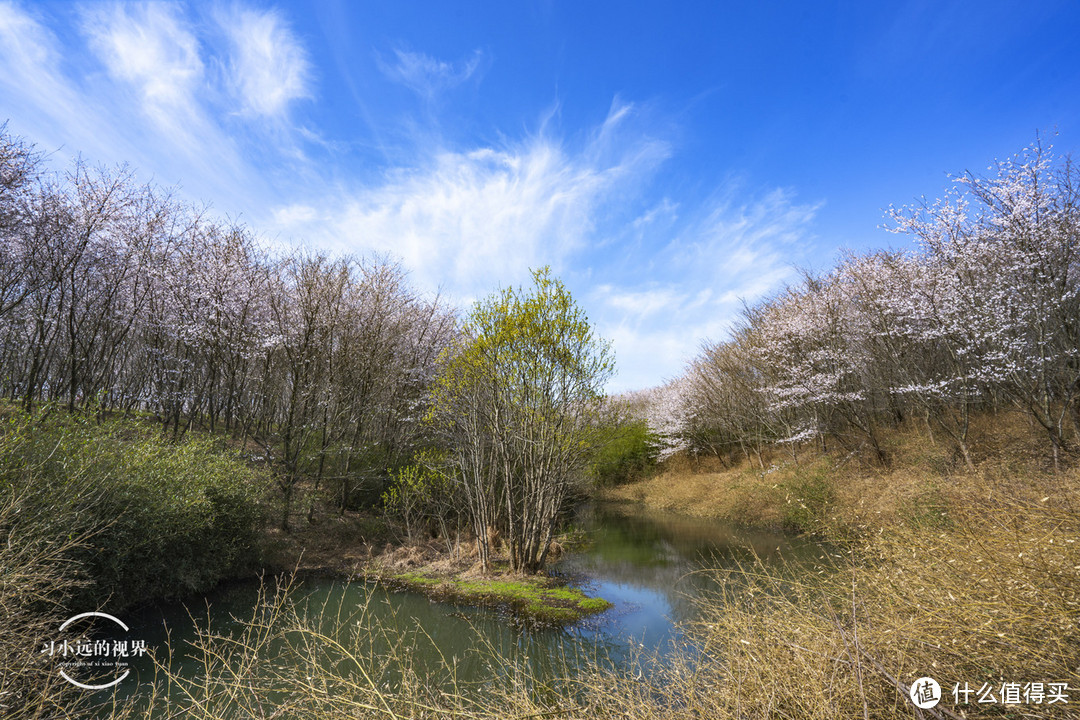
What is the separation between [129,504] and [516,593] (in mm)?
6677

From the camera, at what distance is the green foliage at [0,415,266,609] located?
250 inches

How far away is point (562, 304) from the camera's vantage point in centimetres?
1031

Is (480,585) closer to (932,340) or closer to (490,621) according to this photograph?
(490,621)

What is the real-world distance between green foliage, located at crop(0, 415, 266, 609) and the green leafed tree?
16.2 feet

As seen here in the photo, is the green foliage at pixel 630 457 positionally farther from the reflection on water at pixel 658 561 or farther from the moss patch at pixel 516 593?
the moss patch at pixel 516 593

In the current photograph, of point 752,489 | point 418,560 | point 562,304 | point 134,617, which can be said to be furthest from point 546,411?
point 752,489

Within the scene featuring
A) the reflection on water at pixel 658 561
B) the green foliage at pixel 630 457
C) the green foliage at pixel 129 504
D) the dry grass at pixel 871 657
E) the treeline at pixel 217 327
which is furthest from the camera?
the green foliage at pixel 630 457

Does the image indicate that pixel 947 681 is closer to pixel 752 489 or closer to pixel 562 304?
pixel 562 304

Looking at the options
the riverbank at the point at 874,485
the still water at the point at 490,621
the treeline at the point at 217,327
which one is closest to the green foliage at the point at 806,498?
the riverbank at the point at 874,485

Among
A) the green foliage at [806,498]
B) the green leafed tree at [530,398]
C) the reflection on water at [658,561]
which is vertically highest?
the green leafed tree at [530,398]

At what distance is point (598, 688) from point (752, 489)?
18.2 meters

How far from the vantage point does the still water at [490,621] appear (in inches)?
254

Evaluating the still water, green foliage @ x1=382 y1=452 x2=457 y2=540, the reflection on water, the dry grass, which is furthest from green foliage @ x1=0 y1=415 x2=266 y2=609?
the reflection on water

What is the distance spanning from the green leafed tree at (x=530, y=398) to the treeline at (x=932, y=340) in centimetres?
1001
